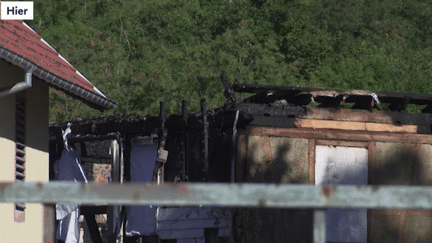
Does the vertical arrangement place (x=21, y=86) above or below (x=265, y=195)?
above

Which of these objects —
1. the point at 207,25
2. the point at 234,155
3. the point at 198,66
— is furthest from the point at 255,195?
the point at 207,25

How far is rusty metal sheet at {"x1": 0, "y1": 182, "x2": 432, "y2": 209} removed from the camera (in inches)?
85.0

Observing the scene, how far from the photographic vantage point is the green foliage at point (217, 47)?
118ft

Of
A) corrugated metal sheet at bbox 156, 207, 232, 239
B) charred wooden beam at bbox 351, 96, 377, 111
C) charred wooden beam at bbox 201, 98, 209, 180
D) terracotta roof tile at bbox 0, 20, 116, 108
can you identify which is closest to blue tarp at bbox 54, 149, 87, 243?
corrugated metal sheet at bbox 156, 207, 232, 239

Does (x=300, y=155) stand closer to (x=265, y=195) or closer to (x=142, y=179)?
(x=142, y=179)

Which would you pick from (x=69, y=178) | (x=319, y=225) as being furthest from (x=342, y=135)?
(x=319, y=225)

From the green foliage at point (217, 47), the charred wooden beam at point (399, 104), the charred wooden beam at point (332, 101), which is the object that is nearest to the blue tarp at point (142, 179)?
the charred wooden beam at point (332, 101)

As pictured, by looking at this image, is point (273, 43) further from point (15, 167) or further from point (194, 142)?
point (15, 167)

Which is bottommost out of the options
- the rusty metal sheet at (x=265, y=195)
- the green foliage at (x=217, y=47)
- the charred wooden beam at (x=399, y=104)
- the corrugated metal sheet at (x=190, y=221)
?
the corrugated metal sheet at (x=190, y=221)

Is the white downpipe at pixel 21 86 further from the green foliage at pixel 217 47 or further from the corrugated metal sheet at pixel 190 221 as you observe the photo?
the green foliage at pixel 217 47

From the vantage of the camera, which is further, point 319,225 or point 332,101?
point 332,101

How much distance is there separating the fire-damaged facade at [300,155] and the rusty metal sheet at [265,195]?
30.1 feet

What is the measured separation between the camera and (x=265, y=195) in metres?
2.17

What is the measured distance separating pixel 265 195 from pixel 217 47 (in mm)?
37786
